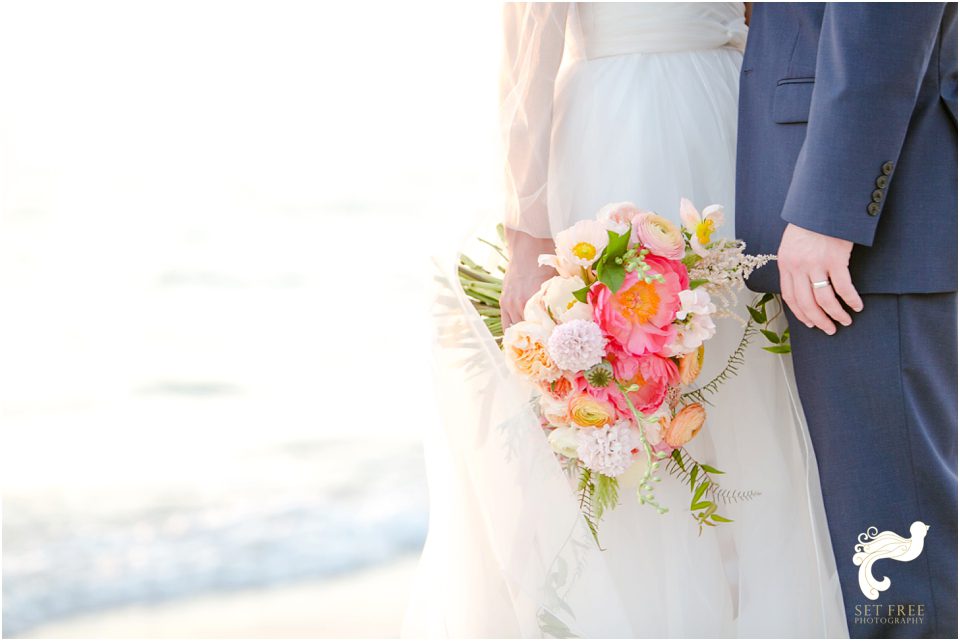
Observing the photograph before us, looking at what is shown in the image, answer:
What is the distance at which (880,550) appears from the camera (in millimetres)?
1393

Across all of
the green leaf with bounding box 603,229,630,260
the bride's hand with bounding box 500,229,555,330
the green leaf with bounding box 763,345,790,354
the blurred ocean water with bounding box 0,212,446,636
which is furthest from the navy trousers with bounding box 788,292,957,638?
the blurred ocean water with bounding box 0,212,446,636

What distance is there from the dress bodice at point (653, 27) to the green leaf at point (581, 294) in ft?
1.60

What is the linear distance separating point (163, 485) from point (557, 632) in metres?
2.88

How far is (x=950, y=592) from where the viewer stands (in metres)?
1.38

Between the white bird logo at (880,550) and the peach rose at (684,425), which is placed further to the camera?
the peach rose at (684,425)

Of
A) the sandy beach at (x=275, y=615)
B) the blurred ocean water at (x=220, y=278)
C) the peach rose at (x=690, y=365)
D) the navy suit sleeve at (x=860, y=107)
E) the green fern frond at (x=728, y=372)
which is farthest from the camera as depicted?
the blurred ocean water at (x=220, y=278)

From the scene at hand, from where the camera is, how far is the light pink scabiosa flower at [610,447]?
4.80 feet

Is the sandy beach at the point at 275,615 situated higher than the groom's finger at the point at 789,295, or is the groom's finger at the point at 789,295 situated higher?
the groom's finger at the point at 789,295

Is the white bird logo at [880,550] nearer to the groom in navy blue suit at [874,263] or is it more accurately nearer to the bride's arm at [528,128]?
the groom in navy blue suit at [874,263]

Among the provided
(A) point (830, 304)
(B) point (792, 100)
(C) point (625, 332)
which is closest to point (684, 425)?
(C) point (625, 332)

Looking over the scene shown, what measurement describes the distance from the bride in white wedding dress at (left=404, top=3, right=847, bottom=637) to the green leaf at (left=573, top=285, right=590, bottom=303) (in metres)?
0.17

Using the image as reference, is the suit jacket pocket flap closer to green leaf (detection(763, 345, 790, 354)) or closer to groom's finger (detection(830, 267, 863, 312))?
groom's finger (detection(830, 267, 863, 312))

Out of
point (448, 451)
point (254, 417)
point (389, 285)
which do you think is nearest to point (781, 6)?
point (448, 451)

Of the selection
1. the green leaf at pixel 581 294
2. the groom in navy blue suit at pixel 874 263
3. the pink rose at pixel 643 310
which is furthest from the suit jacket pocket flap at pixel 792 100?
the green leaf at pixel 581 294
